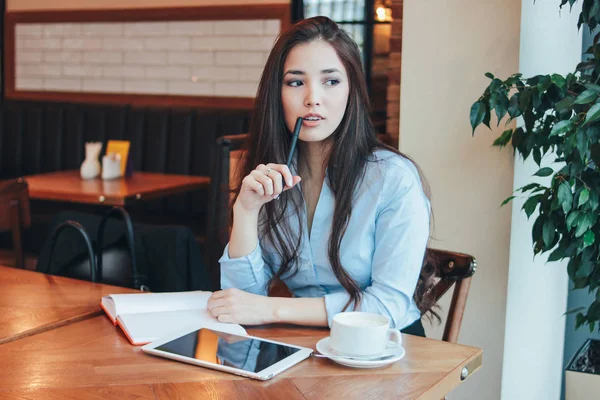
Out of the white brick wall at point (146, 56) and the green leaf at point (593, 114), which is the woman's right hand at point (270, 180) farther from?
the white brick wall at point (146, 56)

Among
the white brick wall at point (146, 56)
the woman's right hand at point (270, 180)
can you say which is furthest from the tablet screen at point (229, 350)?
the white brick wall at point (146, 56)

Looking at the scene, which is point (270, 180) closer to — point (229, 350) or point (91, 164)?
point (229, 350)

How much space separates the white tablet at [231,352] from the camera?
125 centimetres

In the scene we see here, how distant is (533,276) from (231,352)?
1.43 m

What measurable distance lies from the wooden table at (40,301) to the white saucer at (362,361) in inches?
21.1

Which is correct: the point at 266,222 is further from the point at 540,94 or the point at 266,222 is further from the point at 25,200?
the point at 25,200

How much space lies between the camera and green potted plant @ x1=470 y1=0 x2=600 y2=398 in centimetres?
189

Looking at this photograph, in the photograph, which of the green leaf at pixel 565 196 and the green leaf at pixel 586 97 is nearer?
the green leaf at pixel 586 97

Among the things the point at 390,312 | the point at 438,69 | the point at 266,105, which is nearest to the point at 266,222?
the point at 266,105

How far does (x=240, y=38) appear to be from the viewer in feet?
16.8

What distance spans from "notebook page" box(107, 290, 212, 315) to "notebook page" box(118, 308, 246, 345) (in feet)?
0.09

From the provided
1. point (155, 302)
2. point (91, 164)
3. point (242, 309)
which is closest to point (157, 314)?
point (155, 302)

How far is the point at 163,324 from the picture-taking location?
150cm

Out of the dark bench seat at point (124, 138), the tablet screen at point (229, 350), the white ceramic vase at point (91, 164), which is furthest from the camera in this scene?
the dark bench seat at point (124, 138)
